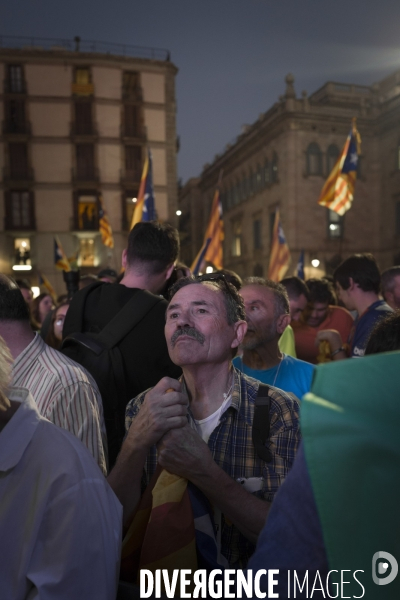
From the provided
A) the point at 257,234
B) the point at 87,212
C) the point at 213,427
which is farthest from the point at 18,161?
the point at 213,427

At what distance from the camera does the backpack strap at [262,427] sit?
2.19 m

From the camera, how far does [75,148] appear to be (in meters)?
36.2

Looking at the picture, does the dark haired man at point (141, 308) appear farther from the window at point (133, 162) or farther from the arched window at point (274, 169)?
the window at point (133, 162)

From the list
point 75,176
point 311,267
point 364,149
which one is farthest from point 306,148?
point 75,176

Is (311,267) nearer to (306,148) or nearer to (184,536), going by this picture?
(306,148)

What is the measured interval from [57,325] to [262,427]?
140 inches

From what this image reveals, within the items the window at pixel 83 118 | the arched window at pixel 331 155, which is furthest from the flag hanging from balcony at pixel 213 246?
the window at pixel 83 118

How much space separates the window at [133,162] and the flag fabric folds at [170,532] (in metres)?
35.8

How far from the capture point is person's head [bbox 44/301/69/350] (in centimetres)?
529

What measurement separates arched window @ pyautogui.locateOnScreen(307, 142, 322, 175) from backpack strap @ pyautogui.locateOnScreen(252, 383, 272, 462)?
33.6 m

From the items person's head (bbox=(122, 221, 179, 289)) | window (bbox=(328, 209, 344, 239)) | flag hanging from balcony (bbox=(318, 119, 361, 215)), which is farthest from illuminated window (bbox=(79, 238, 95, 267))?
person's head (bbox=(122, 221, 179, 289))

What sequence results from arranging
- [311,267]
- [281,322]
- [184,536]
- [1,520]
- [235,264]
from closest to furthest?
1. [1,520]
2. [184,536]
3. [281,322]
4. [311,267]
5. [235,264]

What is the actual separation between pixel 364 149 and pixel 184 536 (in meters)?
35.9

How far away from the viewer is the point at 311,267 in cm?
3331
